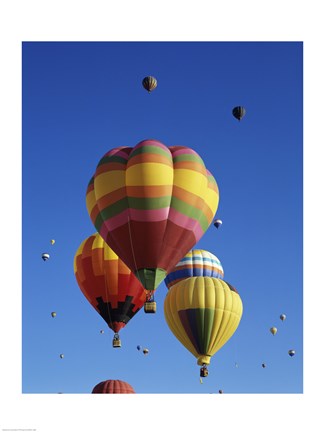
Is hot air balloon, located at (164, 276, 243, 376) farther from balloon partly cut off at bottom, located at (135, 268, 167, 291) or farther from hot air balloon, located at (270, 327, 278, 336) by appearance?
hot air balloon, located at (270, 327, 278, 336)

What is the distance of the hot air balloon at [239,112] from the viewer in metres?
24.7

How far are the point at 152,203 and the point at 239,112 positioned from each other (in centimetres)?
693

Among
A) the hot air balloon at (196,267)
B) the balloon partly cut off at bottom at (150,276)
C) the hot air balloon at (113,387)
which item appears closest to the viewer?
the balloon partly cut off at bottom at (150,276)

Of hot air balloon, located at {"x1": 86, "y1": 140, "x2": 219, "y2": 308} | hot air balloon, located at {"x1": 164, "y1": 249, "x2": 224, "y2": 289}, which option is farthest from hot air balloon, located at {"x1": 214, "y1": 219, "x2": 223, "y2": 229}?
hot air balloon, located at {"x1": 86, "y1": 140, "x2": 219, "y2": 308}

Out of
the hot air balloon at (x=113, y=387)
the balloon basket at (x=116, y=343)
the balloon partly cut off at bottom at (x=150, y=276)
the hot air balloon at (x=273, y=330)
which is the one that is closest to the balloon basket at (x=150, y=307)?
the balloon partly cut off at bottom at (x=150, y=276)

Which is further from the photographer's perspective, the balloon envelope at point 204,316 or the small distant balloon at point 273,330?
the small distant balloon at point 273,330

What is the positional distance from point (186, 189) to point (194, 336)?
6.09m

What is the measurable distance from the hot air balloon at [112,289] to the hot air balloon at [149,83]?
4.65 meters

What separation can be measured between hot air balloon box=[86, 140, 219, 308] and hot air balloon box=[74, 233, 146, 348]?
11.2 ft

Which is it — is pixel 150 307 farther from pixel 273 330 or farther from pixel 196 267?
pixel 273 330

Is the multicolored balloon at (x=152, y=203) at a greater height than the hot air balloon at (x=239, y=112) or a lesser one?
lesser

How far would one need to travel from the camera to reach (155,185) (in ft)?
62.0

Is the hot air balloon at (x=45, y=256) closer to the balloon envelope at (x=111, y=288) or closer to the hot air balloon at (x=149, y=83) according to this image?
the balloon envelope at (x=111, y=288)

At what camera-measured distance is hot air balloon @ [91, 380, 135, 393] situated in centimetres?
2617
